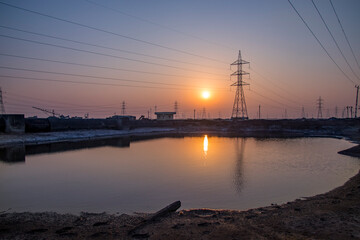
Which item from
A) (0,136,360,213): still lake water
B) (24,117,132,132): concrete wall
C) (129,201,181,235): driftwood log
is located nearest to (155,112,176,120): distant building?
(24,117,132,132): concrete wall

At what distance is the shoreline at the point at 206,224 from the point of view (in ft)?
23.5

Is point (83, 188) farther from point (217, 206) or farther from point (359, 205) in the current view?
point (359, 205)

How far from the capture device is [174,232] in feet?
24.2

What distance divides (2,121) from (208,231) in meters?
44.2

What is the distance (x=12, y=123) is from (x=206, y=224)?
142 feet

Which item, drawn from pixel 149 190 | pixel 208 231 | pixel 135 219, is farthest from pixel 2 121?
pixel 208 231

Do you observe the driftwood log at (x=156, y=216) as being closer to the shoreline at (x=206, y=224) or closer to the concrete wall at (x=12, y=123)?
the shoreline at (x=206, y=224)

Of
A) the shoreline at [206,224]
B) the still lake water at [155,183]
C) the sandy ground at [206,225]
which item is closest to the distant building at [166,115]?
the still lake water at [155,183]

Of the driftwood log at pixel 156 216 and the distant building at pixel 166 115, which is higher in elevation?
the distant building at pixel 166 115

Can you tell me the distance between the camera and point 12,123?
40969 mm

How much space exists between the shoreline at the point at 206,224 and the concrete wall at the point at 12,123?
122 feet

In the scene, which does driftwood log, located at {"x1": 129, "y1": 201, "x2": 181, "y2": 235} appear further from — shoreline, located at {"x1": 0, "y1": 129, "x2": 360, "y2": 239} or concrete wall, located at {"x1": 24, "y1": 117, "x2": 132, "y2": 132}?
concrete wall, located at {"x1": 24, "y1": 117, "x2": 132, "y2": 132}

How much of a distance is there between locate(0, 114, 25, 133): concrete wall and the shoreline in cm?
3717

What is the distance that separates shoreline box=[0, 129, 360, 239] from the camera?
23.5 ft
